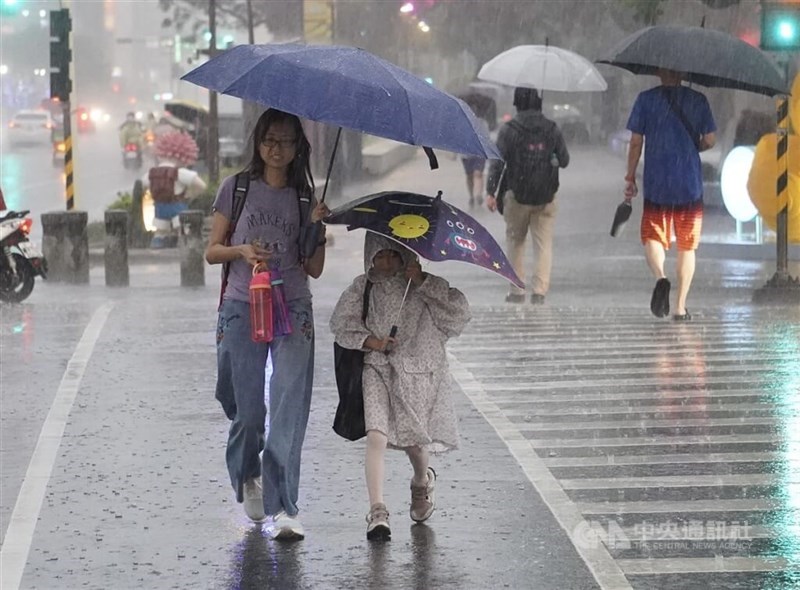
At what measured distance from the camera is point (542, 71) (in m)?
16.8

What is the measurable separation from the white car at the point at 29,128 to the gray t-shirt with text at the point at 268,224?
65.0m

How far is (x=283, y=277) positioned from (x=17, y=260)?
1069 centimetres

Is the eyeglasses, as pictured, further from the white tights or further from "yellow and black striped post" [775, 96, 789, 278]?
"yellow and black striped post" [775, 96, 789, 278]

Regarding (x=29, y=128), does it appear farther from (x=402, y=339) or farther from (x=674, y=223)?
(x=402, y=339)

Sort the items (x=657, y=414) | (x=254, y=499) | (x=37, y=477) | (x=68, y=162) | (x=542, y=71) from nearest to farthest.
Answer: (x=254, y=499) → (x=37, y=477) → (x=657, y=414) → (x=542, y=71) → (x=68, y=162)

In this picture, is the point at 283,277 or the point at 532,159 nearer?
the point at 283,277

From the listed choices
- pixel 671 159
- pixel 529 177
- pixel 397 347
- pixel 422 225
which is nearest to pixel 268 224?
pixel 422 225

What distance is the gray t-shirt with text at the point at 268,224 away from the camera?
22.2 ft

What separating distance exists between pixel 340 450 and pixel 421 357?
203 cm

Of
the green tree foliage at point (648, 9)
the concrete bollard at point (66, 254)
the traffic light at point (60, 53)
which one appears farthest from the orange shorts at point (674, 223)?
the green tree foliage at point (648, 9)

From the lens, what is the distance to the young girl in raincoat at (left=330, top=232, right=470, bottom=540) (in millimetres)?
6855

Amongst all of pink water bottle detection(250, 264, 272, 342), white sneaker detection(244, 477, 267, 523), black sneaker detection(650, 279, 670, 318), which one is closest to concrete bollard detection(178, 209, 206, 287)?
black sneaker detection(650, 279, 670, 318)

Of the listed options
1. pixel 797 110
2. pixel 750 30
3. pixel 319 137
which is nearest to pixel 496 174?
pixel 797 110

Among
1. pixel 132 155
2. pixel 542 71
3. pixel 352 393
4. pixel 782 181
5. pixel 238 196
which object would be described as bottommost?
pixel 132 155
